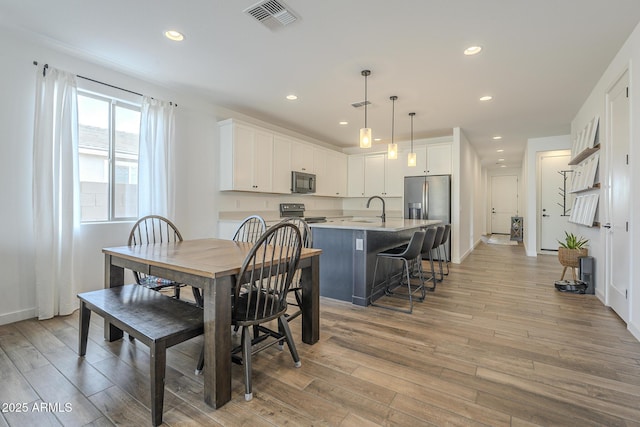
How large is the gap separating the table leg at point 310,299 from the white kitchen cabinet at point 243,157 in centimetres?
259

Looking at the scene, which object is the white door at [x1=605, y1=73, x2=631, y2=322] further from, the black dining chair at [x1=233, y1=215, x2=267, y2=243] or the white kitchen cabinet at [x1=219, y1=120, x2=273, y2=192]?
the white kitchen cabinet at [x1=219, y1=120, x2=273, y2=192]

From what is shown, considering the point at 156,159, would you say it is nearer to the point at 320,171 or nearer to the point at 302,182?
the point at 302,182

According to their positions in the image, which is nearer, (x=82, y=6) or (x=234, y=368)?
(x=234, y=368)

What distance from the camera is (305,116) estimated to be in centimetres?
502

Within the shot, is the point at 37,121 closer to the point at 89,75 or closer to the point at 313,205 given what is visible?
the point at 89,75

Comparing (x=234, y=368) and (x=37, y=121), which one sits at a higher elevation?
(x=37, y=121)

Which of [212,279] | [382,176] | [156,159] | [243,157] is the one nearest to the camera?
[212,279]

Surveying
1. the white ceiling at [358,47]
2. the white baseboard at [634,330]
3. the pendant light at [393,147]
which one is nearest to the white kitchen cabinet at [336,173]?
the pendant light at [393,147]

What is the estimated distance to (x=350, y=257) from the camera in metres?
3.39

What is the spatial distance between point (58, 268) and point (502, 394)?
379 centimetres

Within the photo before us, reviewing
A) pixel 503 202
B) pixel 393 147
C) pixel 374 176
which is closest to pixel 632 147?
pixel 393 147

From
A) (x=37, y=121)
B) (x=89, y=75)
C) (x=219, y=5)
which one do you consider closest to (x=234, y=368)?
(x=219, y=5)

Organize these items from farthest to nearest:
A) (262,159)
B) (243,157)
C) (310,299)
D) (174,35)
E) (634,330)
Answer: (262,159)
(243,157)
(174,35)
(634,330)
(310,299)

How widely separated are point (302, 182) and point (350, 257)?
2.58m
